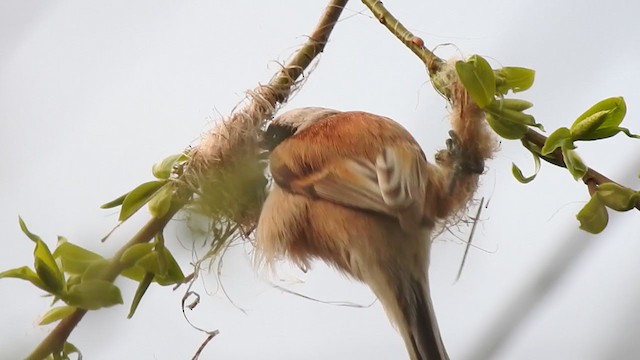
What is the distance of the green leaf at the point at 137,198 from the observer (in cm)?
93

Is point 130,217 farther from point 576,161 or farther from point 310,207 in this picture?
point 576,161

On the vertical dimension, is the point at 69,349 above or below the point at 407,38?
below


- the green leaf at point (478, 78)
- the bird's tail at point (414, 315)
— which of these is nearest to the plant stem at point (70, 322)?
the bird's tail at point (414, 315)

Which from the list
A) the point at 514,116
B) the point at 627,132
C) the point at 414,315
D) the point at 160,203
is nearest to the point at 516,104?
the point at 514,116

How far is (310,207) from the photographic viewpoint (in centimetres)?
100

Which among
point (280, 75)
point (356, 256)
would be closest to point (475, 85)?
point (356, 256)

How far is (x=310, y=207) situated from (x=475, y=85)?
0.28 m

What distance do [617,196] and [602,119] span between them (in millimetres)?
104

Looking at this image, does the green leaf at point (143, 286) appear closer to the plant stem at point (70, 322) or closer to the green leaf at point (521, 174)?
the plant stem at point (70, 322)

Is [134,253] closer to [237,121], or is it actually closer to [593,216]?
[237,121]

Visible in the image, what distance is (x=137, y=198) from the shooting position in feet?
3.10

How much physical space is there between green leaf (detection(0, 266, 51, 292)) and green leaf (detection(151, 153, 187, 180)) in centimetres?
21

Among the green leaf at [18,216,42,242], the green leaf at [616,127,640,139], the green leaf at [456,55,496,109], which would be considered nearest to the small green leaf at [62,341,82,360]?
the green leaf at [18,216,42,242]

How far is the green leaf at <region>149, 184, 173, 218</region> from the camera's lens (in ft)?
2.99
